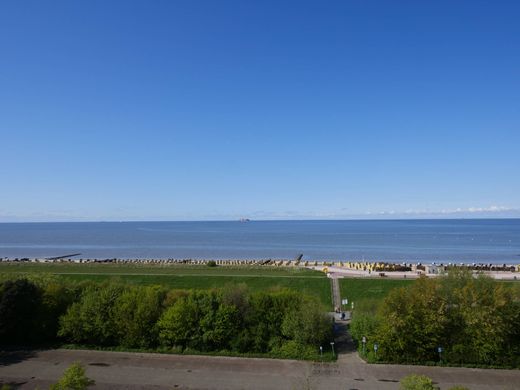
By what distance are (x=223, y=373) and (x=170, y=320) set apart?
606 centimetres

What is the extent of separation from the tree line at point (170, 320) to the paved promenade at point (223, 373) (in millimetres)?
1383

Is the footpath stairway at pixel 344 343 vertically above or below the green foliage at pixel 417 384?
below

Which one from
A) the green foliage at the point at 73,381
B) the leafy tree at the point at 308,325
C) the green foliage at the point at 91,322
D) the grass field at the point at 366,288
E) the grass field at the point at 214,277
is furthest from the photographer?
the grass field at the point at 214,277

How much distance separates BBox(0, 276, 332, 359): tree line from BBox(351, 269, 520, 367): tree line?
4504 mm

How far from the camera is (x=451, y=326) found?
25.5 metres

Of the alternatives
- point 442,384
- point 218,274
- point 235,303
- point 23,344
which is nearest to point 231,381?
point 235,303

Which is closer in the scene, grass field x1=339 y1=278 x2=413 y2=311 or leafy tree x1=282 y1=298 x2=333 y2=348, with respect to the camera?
leafy tree x1=282 y1=298 x2=333 y2=348

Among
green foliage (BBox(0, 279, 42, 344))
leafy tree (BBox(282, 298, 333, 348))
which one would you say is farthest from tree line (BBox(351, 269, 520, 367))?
green foliage (BBox(0, 279, 42, 344))

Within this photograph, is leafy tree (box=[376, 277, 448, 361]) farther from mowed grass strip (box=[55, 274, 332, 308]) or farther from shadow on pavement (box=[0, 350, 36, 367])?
shadow on pavement (box=[0, 350, 36, 367])

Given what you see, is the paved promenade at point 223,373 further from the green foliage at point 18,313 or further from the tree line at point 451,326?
the green foliage at point 18,313

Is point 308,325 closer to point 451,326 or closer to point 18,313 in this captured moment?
point 451,326

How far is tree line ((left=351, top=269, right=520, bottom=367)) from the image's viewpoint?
24.3 m

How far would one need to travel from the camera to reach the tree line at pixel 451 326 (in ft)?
79.6

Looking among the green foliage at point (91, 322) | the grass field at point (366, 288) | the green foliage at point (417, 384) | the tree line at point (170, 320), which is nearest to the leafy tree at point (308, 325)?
the tree line at point (170, 320)
